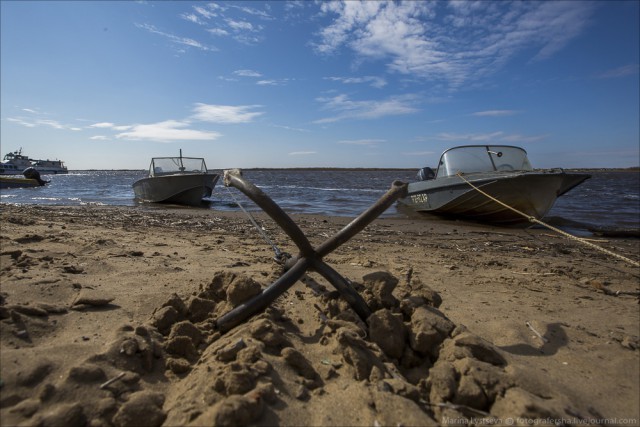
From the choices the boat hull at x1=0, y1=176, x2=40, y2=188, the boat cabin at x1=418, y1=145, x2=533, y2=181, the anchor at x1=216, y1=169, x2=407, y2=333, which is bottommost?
the boat hull at x1=0, y1=176, x2=40, y2=188

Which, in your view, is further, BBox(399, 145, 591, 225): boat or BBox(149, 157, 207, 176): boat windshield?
BBox(149, 157, 207, 176): boat windshield

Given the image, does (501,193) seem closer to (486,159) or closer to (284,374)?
(486,159)

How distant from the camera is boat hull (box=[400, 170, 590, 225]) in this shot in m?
8.64

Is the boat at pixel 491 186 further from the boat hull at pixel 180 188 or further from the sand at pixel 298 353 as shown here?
the boat hull at pixel 180 188

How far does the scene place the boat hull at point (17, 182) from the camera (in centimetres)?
2641

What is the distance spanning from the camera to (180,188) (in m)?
14.3

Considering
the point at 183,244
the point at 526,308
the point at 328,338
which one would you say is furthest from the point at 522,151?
the point at 328,338

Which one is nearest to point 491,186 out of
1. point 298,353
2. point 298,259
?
point 298,259

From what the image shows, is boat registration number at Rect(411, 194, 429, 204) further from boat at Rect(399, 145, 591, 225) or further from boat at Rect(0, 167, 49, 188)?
boat at Rect(0, 167, 49, 188)

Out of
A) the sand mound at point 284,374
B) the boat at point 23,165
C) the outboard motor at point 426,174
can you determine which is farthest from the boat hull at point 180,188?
the boat at point 23,165

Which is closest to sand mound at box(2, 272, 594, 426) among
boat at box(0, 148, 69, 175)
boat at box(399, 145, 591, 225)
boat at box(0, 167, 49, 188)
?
boat at box(399, 145, 591, 225)

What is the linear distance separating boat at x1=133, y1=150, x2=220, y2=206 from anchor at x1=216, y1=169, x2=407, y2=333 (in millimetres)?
12791

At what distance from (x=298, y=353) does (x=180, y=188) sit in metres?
13.8

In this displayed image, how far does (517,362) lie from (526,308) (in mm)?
1223
